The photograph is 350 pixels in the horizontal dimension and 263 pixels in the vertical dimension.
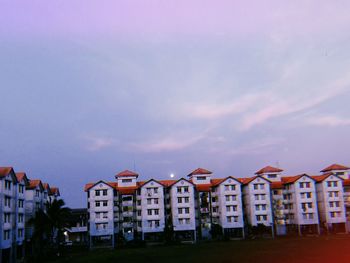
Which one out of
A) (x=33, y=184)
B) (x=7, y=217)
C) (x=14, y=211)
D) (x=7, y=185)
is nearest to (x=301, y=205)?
(x=33, y=184)

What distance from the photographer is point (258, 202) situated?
82.6 metres

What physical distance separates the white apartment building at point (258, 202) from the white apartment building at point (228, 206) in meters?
2.34

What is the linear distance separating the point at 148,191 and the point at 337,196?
4228 cm

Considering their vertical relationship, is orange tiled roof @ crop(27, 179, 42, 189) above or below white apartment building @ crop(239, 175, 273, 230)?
above

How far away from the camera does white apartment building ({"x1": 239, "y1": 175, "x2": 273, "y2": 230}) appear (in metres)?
81.6

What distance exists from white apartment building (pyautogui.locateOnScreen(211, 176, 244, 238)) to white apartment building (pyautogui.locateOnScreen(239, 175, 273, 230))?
2.34m

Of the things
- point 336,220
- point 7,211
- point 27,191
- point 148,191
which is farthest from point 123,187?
point 336,220

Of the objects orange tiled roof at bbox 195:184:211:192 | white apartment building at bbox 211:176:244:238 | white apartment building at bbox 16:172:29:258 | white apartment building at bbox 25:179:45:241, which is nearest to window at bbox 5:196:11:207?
white apartment building at bbox 16:172:29:258

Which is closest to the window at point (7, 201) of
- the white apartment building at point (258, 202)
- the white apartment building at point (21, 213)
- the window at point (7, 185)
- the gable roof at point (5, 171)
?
the window at point (7, 185)

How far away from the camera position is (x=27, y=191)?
225 feet

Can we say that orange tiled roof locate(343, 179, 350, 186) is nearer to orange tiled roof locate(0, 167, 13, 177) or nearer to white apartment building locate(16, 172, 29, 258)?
white apartment building locate(16, 172, 29, 258)

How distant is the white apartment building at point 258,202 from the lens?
81556 millimetres

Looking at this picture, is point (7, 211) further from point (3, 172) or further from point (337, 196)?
point (337, 196)

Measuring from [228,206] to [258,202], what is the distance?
6856mm
